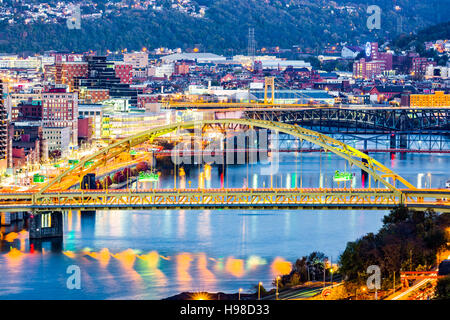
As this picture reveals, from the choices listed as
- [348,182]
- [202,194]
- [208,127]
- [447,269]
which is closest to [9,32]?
[208,127]

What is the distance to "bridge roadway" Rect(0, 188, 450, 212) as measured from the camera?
20.5m

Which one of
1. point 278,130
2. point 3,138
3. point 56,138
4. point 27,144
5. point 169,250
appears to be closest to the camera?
point 169,250

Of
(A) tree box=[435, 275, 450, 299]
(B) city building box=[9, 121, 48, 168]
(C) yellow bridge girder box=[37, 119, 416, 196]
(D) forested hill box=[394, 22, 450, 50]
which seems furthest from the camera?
(D) forested hill box=[394, 22, 450, 50]

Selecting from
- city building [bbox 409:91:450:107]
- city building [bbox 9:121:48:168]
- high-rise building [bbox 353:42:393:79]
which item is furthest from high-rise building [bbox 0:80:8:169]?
high-rise building [bbox 353:42:393:79]

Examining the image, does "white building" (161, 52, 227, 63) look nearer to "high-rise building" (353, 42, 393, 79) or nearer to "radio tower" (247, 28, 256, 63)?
"radio tower" (247, 28, 256, 63)

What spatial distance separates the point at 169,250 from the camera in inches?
778

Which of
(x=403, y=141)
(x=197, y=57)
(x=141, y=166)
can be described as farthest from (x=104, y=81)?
(x=197, y=57)

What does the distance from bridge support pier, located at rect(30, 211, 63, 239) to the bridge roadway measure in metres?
0.15

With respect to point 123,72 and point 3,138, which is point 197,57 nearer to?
point 123,72

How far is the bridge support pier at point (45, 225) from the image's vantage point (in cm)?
2094

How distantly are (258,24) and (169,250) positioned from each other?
78046 millimetres

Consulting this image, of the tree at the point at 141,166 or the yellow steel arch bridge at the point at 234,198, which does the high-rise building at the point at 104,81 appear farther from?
the yellow steel arch bridge at the point at 234,198

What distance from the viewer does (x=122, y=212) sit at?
79.7 ft
